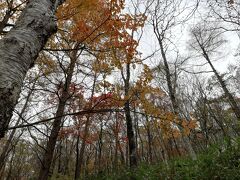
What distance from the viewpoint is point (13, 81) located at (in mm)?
1134

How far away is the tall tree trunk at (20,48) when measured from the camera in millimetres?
1062

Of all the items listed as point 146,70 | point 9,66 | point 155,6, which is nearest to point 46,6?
point 9,66

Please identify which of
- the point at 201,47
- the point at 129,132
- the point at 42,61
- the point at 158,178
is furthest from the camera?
the point at 201,47

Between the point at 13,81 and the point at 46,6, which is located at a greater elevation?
the point at 46,6

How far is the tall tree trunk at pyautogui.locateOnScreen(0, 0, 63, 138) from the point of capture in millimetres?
1062

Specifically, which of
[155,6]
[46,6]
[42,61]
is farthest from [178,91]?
[46,6]

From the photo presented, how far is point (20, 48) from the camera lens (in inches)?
51.5

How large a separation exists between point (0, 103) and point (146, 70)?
13.7 feet

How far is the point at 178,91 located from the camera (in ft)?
76.0

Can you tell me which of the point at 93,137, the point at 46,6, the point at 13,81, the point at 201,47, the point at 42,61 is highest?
the point at 201,47

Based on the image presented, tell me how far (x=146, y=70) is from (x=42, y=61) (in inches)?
119

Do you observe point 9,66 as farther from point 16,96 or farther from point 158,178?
point 158,178

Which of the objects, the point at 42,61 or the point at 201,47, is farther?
the point at 201,47

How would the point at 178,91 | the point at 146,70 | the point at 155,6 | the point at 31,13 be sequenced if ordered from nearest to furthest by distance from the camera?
the point at 31,13, the point at 146,70, the point at 155,6, the point at 178,91
